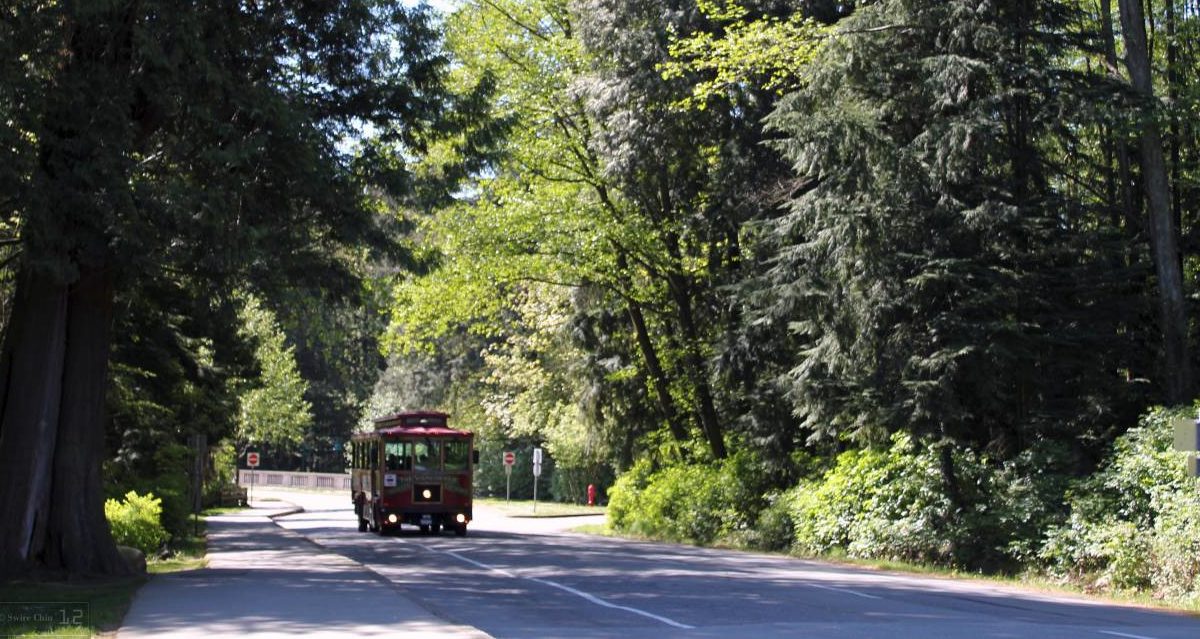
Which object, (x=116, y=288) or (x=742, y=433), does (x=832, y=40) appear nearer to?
(x=742, y=433)

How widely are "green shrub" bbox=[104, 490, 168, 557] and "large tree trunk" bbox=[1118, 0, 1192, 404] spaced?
19.6 metres

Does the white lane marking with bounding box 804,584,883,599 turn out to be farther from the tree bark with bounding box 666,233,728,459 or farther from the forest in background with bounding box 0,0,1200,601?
the tree bark with bounding box 666,233,728,459

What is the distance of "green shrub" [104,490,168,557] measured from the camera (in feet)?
78.5

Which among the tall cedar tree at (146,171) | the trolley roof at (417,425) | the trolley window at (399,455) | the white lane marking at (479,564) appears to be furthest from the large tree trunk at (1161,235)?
the trolley window at (399,455)

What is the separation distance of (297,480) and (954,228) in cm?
7403

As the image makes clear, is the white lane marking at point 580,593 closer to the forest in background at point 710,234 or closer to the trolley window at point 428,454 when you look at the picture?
the forest in background at point 710,234

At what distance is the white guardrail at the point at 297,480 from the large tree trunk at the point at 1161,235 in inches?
2644

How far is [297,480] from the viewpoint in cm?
9175

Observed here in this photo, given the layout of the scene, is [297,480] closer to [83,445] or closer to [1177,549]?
[83,445]

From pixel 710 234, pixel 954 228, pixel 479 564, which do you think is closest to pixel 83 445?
pixel 479 564

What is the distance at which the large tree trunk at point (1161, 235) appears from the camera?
915 inches

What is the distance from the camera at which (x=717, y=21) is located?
31844 millimetres

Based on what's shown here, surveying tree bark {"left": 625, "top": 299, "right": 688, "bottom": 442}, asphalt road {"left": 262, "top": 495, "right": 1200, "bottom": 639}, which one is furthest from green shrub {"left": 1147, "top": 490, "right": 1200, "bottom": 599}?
tree bark {"left": 625, "top": 299, "right": 688, "bottom": 442}

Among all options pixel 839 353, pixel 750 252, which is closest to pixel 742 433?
pixel 750 252
